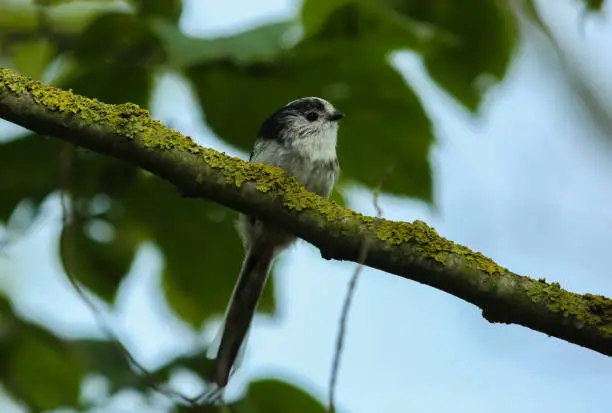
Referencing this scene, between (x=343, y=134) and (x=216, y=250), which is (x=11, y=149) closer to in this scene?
(x=216, y=250)

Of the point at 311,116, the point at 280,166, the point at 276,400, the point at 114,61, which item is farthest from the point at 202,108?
the point at 311,116

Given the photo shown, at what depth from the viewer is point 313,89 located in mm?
3121

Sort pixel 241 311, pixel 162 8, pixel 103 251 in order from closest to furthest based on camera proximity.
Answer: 1. pixel 162 8
2. pixel 103 251
3. pixel 241 311

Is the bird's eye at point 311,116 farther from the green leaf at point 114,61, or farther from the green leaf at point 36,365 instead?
the green leaf at point 36,365

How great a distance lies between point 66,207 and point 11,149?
0.32 meters

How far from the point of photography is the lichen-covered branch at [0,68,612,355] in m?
2.47

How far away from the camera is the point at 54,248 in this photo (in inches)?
138

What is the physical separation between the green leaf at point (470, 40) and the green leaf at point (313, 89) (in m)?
0.40

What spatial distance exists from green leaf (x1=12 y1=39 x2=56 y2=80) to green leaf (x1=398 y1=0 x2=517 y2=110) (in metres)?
1.49

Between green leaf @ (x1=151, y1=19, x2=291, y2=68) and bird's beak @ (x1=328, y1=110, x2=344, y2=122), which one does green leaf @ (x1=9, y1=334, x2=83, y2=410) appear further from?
bird's beak @ (x1=328, y1=110, x2=344, y2=122)

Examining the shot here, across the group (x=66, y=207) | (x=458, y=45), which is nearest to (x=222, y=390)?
(x=66, y=207)

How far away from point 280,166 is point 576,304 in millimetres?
1863

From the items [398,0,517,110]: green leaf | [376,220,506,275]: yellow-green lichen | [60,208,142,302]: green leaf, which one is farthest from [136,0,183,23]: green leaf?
[376,220,506,275]: yellow-green lichen

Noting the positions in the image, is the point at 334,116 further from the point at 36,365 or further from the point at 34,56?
the point at 36,365
